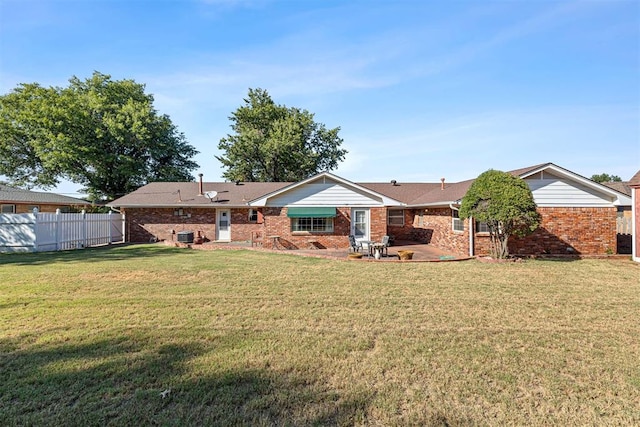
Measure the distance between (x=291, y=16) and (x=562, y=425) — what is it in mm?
13481

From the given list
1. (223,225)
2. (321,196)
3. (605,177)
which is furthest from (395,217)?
(605,177)

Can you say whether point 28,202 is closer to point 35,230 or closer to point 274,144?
point 35,230

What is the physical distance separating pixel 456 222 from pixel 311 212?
7.92m

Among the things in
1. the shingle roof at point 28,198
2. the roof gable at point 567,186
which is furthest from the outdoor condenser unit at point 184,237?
the roof gable at point 567,186

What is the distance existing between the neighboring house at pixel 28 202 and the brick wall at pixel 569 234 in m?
32.6

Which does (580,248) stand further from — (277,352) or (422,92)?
(277,352)

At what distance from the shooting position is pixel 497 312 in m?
6.67

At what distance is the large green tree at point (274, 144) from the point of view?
121 feet

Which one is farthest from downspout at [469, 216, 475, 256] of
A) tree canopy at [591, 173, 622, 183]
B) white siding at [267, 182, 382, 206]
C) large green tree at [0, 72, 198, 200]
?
tree canopy at [591, 173, 622, 183]

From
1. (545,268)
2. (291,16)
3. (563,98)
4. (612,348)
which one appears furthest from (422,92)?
(612,348)

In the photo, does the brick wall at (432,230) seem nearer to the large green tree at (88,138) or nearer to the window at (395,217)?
the window at (395,217)

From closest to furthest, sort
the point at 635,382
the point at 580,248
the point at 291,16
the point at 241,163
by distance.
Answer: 1. the point at 635,382
2. the point at 291,16
3. the point at 580,248
4. the point at 241,163

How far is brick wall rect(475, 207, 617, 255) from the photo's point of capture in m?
15.3

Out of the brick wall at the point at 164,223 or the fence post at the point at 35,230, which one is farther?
the brick wall at the point at 164,223
